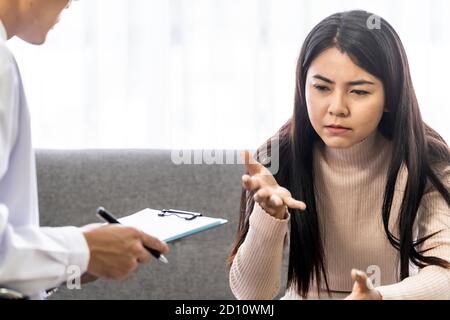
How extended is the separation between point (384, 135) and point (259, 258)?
1.35 ft

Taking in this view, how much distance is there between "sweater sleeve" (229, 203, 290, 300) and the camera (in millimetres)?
1446

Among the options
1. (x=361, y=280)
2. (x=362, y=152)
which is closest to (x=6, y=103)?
(x=361, y=280)

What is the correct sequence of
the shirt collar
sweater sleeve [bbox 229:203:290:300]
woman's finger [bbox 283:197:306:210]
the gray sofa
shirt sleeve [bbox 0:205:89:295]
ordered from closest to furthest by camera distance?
shirt sleeve [bbox 0:205:89:295]
the shirt collar
woman's finger [bbox 283:197:306:210]
sweater sleeve [bbox 229:203:290:300]
the gray sofa

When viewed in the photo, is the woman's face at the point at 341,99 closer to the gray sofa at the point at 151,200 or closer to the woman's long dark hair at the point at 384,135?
the woman's long dark hair at the point at 384,135

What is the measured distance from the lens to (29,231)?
1.05 m

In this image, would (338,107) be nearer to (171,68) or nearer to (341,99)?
(341,99)

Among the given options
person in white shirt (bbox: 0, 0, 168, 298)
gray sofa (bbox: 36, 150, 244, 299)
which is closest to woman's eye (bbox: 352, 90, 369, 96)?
person in white shirt (bbox: 0, 0, 168, 298)

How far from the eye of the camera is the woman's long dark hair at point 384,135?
58.6 inches

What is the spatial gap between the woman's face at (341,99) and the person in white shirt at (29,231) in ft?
1.66

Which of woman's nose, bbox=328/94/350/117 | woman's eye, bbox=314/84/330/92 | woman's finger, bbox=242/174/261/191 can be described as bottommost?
woman's finger, bbox=242/174/261/191

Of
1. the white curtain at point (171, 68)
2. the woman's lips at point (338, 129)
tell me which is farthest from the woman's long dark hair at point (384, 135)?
the white curtain at point (171, 68)

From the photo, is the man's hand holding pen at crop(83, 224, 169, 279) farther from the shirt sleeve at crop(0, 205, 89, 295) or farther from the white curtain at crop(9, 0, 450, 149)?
the white curtain at crop(9, 0, 450, 149)

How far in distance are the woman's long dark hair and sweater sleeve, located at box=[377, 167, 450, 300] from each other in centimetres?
2
